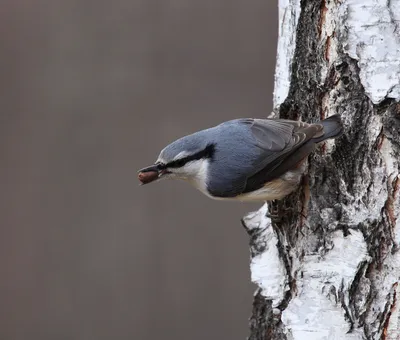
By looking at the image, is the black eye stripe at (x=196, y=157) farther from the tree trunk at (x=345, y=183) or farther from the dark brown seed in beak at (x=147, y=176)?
the tree trunk at (x=345, y=183)

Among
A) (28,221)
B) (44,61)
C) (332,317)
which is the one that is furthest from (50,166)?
(332,317)

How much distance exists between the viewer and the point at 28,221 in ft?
12.1

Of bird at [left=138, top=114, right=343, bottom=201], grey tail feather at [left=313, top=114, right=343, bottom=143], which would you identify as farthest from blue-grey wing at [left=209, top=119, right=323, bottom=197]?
grey tail feather at [left=313, top=114, right=343, bottom=143]

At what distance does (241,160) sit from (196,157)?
5.0 inches

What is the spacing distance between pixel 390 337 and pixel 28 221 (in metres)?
2.34

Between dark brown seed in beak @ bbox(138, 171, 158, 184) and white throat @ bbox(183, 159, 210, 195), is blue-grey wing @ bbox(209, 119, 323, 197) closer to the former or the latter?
white throat @ bbox(183, 159, 210, 195)

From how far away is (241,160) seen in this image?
2.08 m

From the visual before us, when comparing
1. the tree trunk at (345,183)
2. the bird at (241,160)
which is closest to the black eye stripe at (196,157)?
the bird at (241,160)

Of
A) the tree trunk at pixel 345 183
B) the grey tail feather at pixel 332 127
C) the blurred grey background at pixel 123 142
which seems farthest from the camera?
the blurred grey background at pixel 123 142

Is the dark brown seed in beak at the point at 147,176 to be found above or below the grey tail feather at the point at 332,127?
below

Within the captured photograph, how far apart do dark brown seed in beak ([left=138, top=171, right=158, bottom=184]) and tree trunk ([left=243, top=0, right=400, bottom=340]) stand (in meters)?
0.40

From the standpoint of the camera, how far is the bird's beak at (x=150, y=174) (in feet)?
6.59

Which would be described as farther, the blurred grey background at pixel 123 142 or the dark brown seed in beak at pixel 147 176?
the blurred grey background at pixel 123 142

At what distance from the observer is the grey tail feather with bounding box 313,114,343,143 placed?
1.86 m
